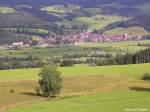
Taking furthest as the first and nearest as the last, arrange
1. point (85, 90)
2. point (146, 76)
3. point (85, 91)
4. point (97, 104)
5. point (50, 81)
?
point (146, 76) → point (85, 90) → point (85, 91) → point (50, 81) → point (97, 104)

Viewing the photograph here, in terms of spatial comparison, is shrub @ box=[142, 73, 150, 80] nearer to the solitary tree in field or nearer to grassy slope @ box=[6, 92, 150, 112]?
grassy slope @ box=[6, 92, 150, 112]

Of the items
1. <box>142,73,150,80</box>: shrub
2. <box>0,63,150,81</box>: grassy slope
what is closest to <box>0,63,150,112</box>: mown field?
<box>0,63,150,81</box>: grassy slope

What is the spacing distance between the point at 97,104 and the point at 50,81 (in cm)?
1535

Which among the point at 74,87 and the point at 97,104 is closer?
the point at 97,104

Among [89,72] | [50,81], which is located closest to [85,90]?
[50,81]

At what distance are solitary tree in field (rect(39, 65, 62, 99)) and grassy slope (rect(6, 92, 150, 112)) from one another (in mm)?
4734

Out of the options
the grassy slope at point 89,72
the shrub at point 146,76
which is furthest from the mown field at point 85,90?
the shrub at point 146,76

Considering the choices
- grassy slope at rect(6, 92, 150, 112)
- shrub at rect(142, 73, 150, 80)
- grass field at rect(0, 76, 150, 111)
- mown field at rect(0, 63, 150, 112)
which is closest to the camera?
grassy slope at rect(6, 92, 150, 112)

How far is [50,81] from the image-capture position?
266 ft

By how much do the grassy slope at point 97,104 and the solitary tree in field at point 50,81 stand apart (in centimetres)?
473

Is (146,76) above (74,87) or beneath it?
above

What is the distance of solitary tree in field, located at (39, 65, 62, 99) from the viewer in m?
80.9

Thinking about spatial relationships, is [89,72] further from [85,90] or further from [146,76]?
[85,90]

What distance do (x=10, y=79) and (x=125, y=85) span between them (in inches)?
1011
